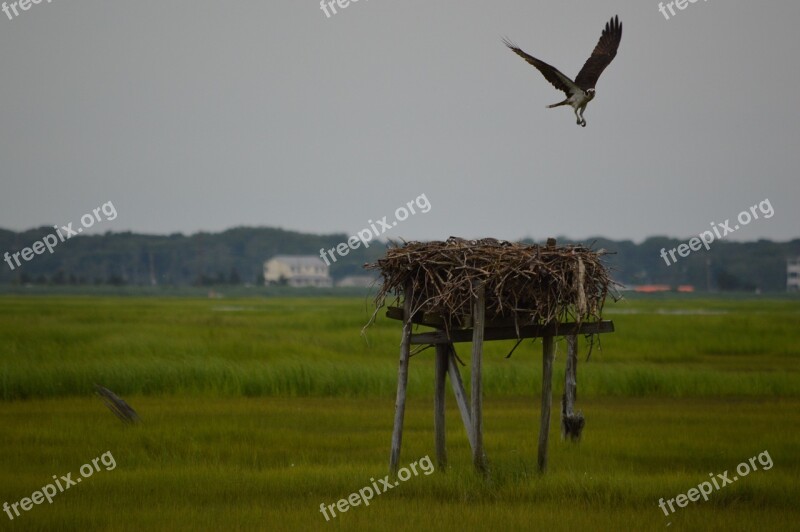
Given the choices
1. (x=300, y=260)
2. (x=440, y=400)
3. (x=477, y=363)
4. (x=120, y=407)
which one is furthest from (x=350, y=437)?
(x=300, y=260)

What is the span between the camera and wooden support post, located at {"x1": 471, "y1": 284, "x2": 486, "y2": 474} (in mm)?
12859

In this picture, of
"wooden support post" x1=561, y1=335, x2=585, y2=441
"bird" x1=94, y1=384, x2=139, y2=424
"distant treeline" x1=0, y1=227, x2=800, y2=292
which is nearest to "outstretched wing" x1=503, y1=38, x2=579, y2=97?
"wooden support post" x1=561, y1=335, x2=585, y2=441

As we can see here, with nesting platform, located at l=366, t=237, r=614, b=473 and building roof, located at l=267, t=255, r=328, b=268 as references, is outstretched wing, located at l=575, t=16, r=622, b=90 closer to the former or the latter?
nesting platform, located at l=366, t=237, r=614, b=473

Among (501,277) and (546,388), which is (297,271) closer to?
(546,388)

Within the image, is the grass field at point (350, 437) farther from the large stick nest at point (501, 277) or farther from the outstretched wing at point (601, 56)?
the outstretched wing at point (601, 56)

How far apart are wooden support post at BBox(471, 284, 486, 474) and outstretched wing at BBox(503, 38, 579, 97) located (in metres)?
2.28

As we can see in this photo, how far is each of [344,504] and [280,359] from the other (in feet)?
59.9

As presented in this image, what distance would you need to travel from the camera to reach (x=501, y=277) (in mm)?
12656

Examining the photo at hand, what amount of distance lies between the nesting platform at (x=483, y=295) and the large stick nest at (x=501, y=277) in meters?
0.01

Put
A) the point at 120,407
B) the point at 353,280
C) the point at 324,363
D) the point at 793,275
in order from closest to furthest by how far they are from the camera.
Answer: the point at 120,407, the point at 324,363, the point at 793,275, the point at 353,280

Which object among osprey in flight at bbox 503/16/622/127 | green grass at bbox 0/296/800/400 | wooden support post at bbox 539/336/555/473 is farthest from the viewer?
green grass at bbox 0/296/800/400

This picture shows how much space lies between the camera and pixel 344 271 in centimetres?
16525

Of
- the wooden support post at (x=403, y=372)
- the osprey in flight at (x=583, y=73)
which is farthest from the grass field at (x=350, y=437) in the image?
the osprey in flight at (x=583, y=73)

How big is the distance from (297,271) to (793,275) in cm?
6536
